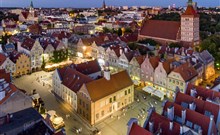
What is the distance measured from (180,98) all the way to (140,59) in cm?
1814

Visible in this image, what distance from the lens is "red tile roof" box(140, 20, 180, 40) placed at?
6988 cm

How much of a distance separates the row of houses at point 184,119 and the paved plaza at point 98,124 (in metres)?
6.99

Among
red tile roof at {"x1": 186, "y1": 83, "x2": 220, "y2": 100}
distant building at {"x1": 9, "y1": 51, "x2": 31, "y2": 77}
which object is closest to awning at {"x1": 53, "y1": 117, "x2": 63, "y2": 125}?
red tile roof at {"x1": 186, "y1": 83, "x2": 220, "y2": 100}

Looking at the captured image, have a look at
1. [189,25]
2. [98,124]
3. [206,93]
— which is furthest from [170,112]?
[189,25]

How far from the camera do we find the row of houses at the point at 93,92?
31750 millimetres

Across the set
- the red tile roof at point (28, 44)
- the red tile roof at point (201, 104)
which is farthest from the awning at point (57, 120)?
the red tile roof at point (28, 44)

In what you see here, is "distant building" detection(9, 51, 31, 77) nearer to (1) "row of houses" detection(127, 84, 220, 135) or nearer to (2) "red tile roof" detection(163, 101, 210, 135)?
(1) "row of houses" detection(127, 84, 220, 135)

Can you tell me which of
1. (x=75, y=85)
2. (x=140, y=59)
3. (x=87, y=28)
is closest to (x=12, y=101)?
(x=75, y=85)

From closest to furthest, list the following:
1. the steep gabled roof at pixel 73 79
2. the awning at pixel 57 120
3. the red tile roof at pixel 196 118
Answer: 1. the red tile roof at pixel 196 118
2. the awning at pixel 57 120
3. the steep gabled roof at pixel 73 79

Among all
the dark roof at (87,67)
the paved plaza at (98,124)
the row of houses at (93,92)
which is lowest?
the paved plaza at (98,124)

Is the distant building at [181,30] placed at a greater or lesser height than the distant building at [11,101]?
greater

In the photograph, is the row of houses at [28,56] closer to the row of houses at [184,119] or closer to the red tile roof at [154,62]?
the red tile roof at [154,62]

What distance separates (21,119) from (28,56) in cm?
3076

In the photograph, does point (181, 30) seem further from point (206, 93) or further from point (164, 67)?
point (206, 93)
